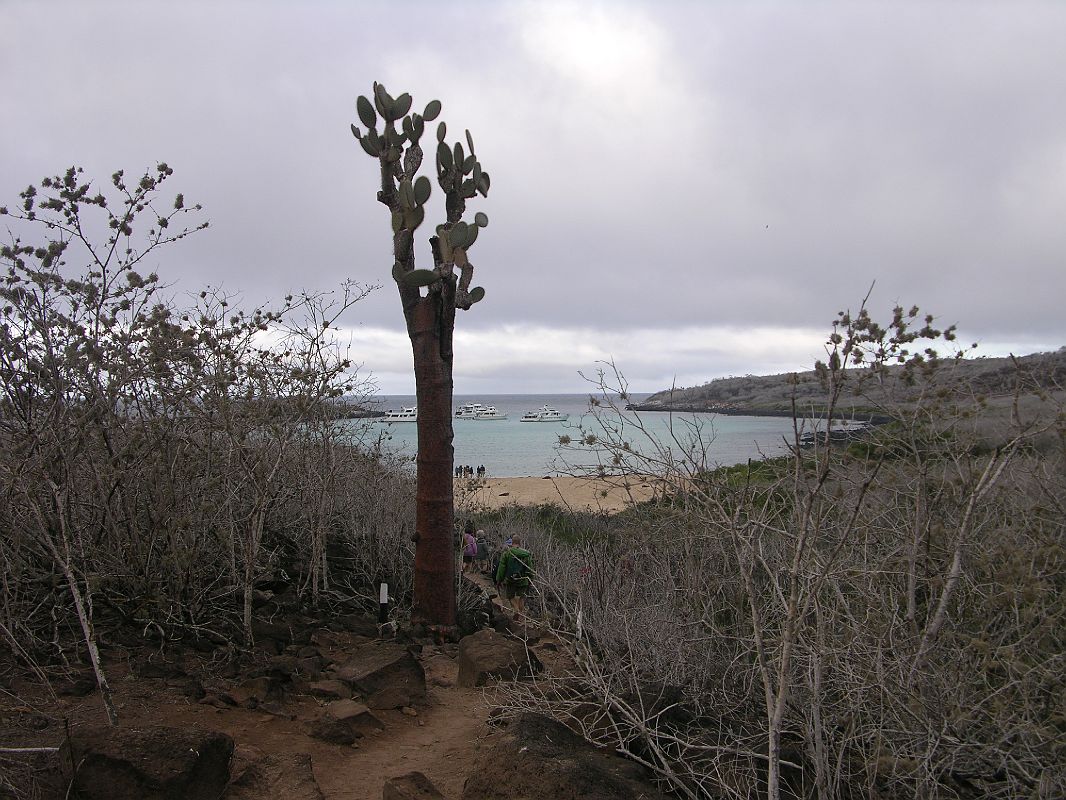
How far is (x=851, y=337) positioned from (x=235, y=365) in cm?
522

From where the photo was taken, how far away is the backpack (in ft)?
31.6

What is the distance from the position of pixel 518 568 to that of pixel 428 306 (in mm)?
4052

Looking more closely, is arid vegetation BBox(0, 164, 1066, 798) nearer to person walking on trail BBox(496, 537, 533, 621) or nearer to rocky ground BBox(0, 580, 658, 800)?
rocky ground BBox(0, 580, 658, 800)

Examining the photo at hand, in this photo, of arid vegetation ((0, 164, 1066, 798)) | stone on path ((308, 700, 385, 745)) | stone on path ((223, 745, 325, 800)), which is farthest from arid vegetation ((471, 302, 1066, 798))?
stone on path ((223, 745, 325, 800))

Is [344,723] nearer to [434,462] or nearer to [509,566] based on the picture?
[434,462]

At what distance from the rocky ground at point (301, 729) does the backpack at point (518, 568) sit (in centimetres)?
256

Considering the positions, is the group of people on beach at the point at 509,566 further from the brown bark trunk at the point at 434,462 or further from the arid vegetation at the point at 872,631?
the arid vegetation at the point at 872,631

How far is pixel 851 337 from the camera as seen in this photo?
3.06 meters

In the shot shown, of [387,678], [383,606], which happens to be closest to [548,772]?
[387,678]

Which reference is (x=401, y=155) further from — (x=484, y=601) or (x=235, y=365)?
(x=484, y=601)

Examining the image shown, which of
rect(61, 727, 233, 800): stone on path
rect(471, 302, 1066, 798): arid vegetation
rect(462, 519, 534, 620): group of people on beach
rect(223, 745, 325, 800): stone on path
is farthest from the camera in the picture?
rect(462, 519, 534, 620): group of people on beach

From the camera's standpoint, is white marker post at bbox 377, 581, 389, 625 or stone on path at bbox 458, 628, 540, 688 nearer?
stone on path at bbox 458, 628, 540, 688

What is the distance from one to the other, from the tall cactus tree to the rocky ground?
738 mm

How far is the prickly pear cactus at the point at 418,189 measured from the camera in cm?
747
